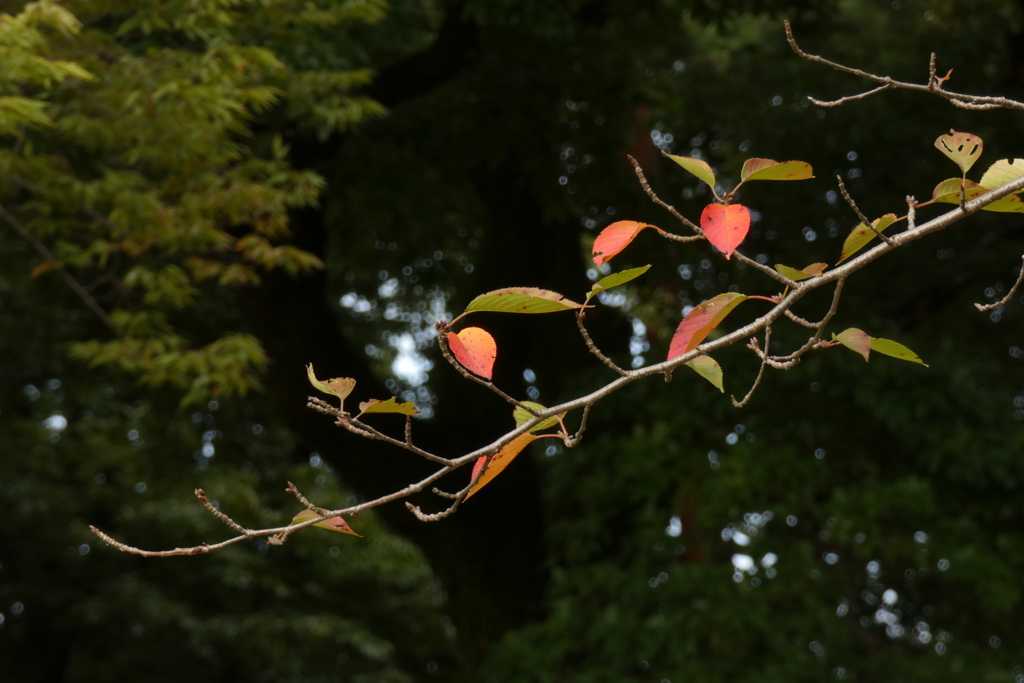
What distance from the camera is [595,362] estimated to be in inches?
241

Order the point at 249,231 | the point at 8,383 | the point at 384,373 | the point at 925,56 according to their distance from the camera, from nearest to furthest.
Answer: the point at 249,231, the point at 925,56, the point at 8,383, the point at 384,373

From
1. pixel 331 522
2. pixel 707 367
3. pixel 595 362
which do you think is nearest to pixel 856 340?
pixel 707 367

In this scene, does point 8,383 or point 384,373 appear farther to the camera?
point 384,373

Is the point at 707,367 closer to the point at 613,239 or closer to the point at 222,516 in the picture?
the point at 613,239

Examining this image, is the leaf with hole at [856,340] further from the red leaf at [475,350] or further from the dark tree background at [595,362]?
the dark tree background at [595,362]

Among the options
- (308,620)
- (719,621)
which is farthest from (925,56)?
(308,620)

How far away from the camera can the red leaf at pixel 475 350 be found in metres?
1.06

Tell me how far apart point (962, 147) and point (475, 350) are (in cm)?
66

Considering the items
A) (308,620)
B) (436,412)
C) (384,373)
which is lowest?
(308,620)

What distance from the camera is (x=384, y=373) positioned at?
31.8ft

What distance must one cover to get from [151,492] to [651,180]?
530cm

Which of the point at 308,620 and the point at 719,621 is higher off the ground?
the point at 719,621

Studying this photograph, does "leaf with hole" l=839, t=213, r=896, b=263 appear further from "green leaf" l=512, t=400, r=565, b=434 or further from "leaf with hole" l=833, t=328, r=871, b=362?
"green leaf" l=512, t=400, r=565, b=434

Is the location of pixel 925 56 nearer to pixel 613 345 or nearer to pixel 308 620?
pixel 613 345
